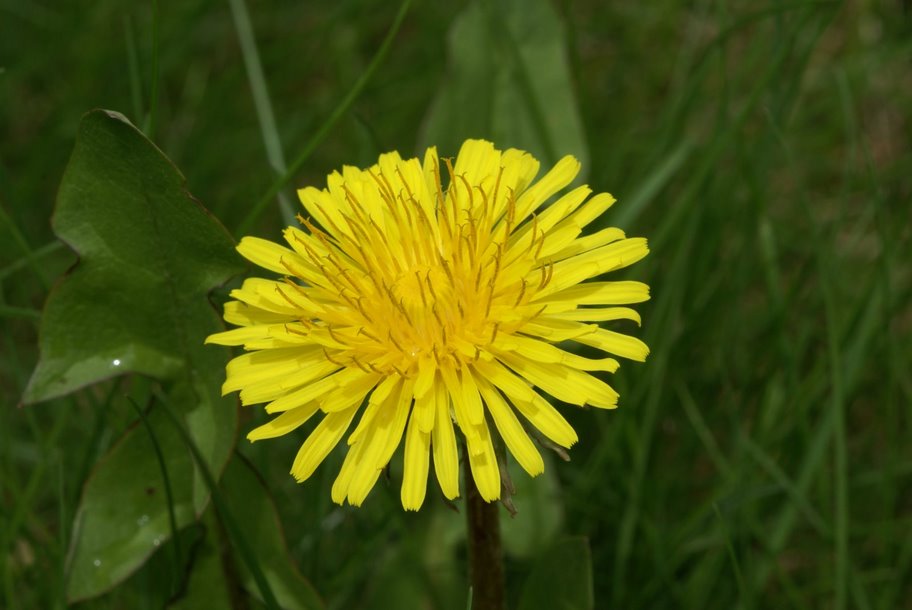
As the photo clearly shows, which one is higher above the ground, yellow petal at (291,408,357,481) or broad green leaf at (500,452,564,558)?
yellow petal at (291,408,357,481)

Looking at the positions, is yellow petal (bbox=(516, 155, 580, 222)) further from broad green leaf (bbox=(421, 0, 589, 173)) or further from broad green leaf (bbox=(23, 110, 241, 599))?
broad green leaf (bbox=(421, 0, 589, 173))

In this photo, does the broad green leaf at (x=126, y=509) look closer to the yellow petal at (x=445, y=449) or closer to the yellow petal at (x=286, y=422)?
the yellow petal at (x=286, y=422)

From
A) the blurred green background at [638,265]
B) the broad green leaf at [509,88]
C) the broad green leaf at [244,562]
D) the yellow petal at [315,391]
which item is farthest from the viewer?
the broad green leaf at [509,88]

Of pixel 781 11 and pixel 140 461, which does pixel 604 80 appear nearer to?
pixel 781 11

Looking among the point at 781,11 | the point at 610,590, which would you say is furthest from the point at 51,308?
the point at 781,11

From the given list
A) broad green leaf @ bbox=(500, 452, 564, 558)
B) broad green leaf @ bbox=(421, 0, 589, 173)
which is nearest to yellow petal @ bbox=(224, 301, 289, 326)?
broad green leaf @ bbox=(500, 452, 564, 558)

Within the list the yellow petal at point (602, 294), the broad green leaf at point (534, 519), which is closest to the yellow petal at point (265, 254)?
the yellow petal at point (602, 294)

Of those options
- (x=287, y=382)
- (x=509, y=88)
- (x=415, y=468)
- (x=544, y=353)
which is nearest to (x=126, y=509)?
(x=287, y=382)
